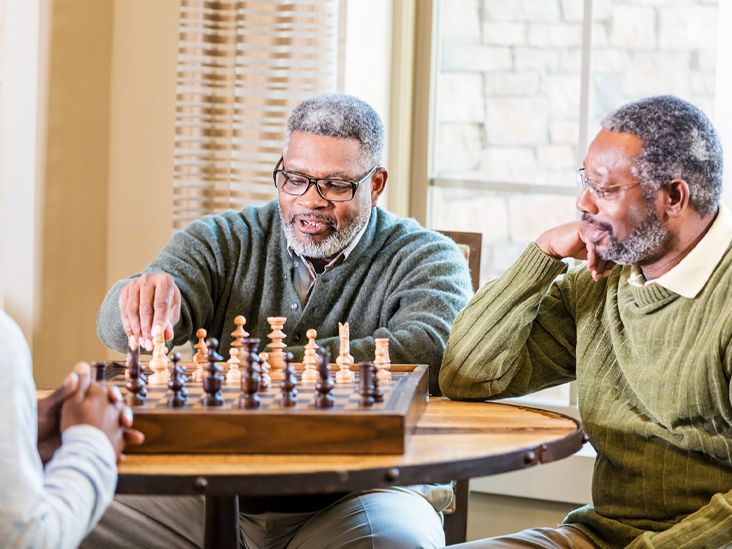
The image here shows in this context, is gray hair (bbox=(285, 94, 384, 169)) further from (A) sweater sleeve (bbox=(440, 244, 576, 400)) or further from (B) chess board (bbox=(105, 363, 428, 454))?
(B) chess board (bbox=(105, 363, 428, 454))

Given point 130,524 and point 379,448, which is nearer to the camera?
point 379,448

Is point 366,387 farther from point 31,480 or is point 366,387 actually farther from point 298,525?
point 298,525

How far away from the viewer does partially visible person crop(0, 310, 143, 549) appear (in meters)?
1.61

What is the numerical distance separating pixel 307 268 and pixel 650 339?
992mm

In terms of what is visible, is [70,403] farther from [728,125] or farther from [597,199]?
[728,125]

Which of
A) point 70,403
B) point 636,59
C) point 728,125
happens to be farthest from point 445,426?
point 636,59

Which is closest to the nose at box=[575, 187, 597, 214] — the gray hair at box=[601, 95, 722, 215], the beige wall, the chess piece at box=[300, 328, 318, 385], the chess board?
the gray hair at box=[601, 95, 722, 215]

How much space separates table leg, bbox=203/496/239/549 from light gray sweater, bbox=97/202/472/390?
65cm

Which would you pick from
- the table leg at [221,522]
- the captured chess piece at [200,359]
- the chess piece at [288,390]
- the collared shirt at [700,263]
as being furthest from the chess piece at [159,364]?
the collared shirt at [700,263]

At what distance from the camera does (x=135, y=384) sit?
211 cm

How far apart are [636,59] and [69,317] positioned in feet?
6.88

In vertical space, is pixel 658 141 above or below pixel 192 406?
above

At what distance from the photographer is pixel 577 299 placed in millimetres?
2729

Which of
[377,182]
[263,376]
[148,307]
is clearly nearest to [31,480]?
[263,376]
